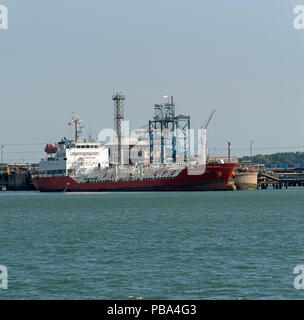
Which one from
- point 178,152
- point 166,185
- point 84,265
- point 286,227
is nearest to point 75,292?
point 84,265

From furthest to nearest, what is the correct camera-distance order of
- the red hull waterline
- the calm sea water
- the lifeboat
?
the lifeboat
the red hull waterline
the calm sea water

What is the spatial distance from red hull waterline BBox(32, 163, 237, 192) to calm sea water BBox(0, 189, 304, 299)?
53992 mm

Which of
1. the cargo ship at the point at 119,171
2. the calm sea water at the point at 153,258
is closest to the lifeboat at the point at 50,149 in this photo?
the cargo ship at the point at 119,171

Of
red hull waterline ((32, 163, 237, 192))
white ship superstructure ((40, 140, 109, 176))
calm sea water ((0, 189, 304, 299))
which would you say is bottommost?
calm sea water ((0, 189, 304, 299))

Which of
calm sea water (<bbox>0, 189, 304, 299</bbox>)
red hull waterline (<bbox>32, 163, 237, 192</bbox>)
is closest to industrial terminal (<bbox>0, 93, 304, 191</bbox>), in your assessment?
red hull waterline (<bbox>32, 163, 237, 192</bbox>)

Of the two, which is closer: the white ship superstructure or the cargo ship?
the cargo ship

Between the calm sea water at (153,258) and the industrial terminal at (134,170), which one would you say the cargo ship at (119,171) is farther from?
the calm sea water at (153,258)

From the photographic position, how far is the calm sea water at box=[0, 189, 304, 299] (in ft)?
74.2

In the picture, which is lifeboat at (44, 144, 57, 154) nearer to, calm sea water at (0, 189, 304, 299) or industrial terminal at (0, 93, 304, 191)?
industrial terminal at (0, 93, 304, 191)

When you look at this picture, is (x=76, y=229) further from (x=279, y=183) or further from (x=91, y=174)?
(x=279, y=183)

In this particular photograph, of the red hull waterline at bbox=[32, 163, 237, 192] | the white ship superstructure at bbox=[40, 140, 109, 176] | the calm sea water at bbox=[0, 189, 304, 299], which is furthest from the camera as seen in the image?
the white ship superstructure at bbox=[40, 140, 109, 176]

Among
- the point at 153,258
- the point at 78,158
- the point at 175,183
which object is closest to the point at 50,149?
the point at 78,158

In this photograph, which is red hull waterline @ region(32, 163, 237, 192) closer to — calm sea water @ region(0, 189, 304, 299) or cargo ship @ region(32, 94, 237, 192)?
cargo ship @ region(32, 94, 237, 192)

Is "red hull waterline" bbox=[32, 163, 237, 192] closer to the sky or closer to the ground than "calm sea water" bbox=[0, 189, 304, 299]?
closer to the sky
